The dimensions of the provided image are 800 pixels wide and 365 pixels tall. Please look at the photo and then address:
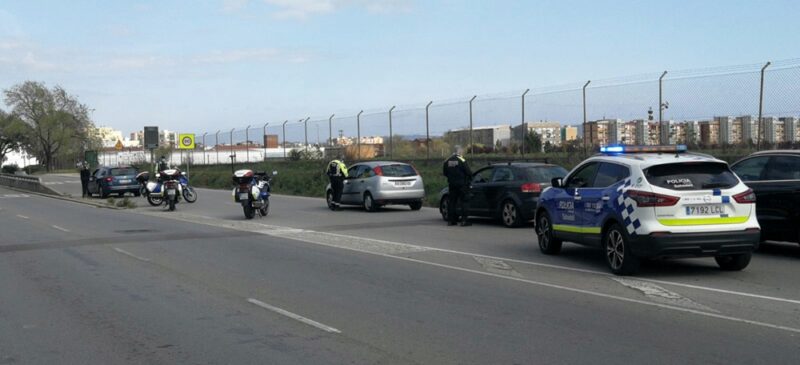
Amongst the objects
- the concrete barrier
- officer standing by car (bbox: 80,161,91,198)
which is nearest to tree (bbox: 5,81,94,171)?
the concrete barrier

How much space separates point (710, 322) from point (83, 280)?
26.7ft

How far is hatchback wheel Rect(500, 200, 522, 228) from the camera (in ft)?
56.0

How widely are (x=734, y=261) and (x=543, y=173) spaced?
6846mm

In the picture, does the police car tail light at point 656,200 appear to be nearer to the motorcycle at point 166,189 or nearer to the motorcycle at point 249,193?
the motorcycle at point 249,193

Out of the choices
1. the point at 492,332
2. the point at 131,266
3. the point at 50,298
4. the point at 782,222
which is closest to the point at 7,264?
the point at 131,266

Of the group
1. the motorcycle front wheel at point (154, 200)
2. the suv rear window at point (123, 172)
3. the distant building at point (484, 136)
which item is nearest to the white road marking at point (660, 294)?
the distant building at point (484, 136)

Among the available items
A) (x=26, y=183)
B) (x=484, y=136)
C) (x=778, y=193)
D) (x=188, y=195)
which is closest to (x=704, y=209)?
(x=778, y=193)

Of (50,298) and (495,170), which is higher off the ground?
(495,170)

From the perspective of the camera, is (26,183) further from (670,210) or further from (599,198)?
(670,210)

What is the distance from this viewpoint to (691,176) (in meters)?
10.1

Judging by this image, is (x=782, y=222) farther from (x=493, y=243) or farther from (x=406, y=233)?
(x=406, y=233)

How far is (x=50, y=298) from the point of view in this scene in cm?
976

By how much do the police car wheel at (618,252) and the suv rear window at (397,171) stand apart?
1235cm

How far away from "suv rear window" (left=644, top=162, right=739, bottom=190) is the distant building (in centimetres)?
1970
